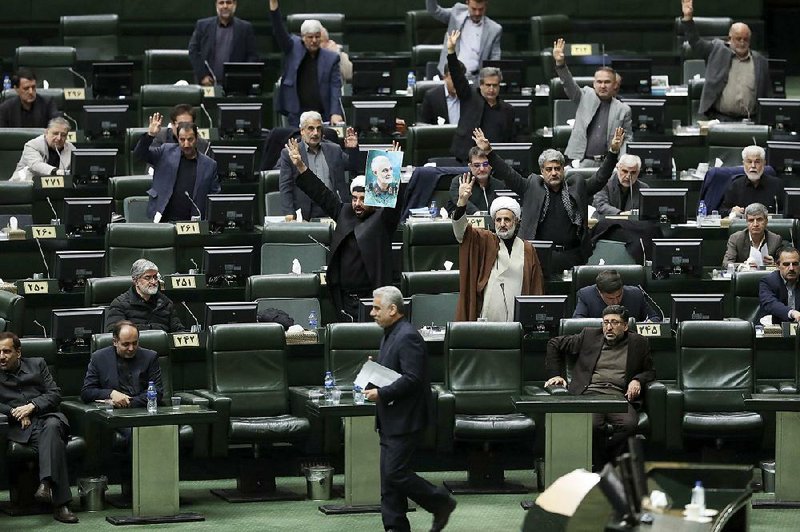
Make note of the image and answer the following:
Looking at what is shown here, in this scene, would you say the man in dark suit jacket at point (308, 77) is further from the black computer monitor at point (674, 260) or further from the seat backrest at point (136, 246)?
the black computer monitor at point (674, 260)

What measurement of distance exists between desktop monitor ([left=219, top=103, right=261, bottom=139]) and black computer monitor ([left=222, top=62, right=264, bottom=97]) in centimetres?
76

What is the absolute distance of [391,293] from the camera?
959 cm

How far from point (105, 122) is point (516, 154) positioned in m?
3.48

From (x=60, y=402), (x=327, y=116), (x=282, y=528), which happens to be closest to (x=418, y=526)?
(x=282, y=528)

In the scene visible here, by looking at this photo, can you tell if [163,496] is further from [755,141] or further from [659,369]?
[755,141]

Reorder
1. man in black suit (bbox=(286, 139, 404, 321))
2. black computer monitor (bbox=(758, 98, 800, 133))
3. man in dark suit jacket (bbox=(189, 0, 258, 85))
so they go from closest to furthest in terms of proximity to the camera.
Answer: man in black suit (bbox=(286, 139, 404, 321)) < black computer monitor (bbox=(758, 98, 800, 133)) < man in dark suit jacket (bbox=(189, 0, 258, 85))

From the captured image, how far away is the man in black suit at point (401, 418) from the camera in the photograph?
9469 millimetres

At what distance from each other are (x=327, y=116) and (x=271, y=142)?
114cm

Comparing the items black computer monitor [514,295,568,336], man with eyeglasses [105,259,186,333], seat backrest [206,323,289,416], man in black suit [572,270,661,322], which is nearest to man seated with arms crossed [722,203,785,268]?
man in black suit [572,270,661,322]

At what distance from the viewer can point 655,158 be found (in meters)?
14.2

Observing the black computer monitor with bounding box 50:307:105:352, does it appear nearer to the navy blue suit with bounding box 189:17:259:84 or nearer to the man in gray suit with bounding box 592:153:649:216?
the man in gray suit with bounding box 592:153:649:216

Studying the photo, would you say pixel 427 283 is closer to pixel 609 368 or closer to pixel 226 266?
pixel 226 266

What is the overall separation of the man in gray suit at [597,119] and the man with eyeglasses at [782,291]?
2622 millimetres

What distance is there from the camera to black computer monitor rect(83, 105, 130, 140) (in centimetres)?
1503
